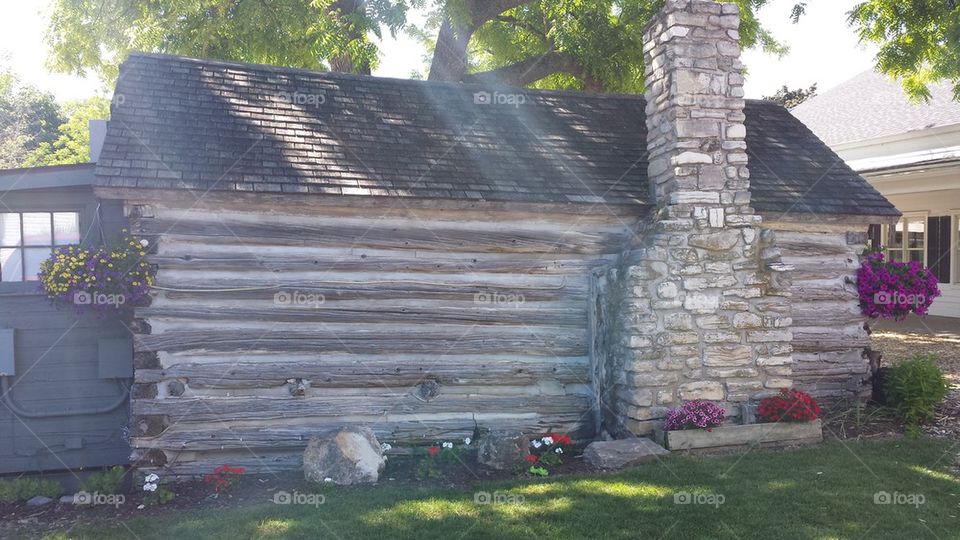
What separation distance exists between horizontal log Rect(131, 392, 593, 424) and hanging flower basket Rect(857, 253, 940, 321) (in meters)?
3.83

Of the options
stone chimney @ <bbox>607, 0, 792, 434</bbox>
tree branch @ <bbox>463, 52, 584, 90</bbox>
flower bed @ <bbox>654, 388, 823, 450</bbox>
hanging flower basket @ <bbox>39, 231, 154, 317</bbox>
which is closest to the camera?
hanging flower basket @ <bbox>39, 231, 154, 317</bbox>

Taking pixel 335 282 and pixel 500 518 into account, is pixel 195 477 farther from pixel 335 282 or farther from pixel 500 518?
pixel 500 518

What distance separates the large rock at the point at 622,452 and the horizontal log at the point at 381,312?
1.44 meters

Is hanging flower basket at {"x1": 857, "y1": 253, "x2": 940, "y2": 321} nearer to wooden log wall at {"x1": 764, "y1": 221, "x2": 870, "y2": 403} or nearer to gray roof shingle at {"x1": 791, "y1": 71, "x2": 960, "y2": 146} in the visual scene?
wooden log wall at {"x1": 764, "y1": 221, "x2": 870, "y2": 403}

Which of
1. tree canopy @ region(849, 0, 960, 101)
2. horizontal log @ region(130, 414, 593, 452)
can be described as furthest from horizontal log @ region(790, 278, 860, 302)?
tree canopy @ region(849, 0, 960, 101)

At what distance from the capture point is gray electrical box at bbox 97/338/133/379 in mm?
6598

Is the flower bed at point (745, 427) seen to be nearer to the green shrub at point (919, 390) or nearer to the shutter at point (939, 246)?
the green shrub at point (919, 390)

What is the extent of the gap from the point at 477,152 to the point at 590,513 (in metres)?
4.17

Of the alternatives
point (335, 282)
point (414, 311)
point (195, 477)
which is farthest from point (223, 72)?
point (195, 477)

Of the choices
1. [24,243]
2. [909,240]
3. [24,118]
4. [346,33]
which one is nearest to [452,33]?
[346,33]

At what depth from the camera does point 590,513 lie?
5.09 m

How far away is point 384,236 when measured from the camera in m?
6.78

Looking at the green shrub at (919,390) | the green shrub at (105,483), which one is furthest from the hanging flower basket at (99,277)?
the green shrub at (919,390)

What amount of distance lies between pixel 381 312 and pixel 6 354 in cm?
363
